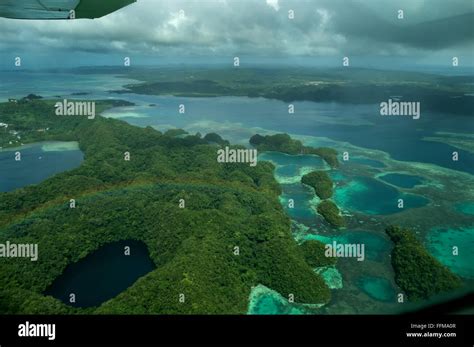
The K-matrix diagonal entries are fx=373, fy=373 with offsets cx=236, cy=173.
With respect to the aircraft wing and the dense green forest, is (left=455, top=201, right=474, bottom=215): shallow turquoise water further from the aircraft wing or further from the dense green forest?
the aircraft wing

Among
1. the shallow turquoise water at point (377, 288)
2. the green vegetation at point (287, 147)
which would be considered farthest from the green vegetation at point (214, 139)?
the shallow turquoise water at point (377, 288)

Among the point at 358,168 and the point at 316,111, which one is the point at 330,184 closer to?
the point at 358,168

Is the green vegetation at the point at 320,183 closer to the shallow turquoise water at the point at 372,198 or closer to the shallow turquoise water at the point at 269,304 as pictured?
the shallow turquoise water at the point at 372,198

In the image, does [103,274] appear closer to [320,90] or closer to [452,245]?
[452,245]

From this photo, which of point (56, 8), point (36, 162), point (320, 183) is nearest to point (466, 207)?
point (320, 183)

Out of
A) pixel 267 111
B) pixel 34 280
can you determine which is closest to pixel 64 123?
pixel 267 111
